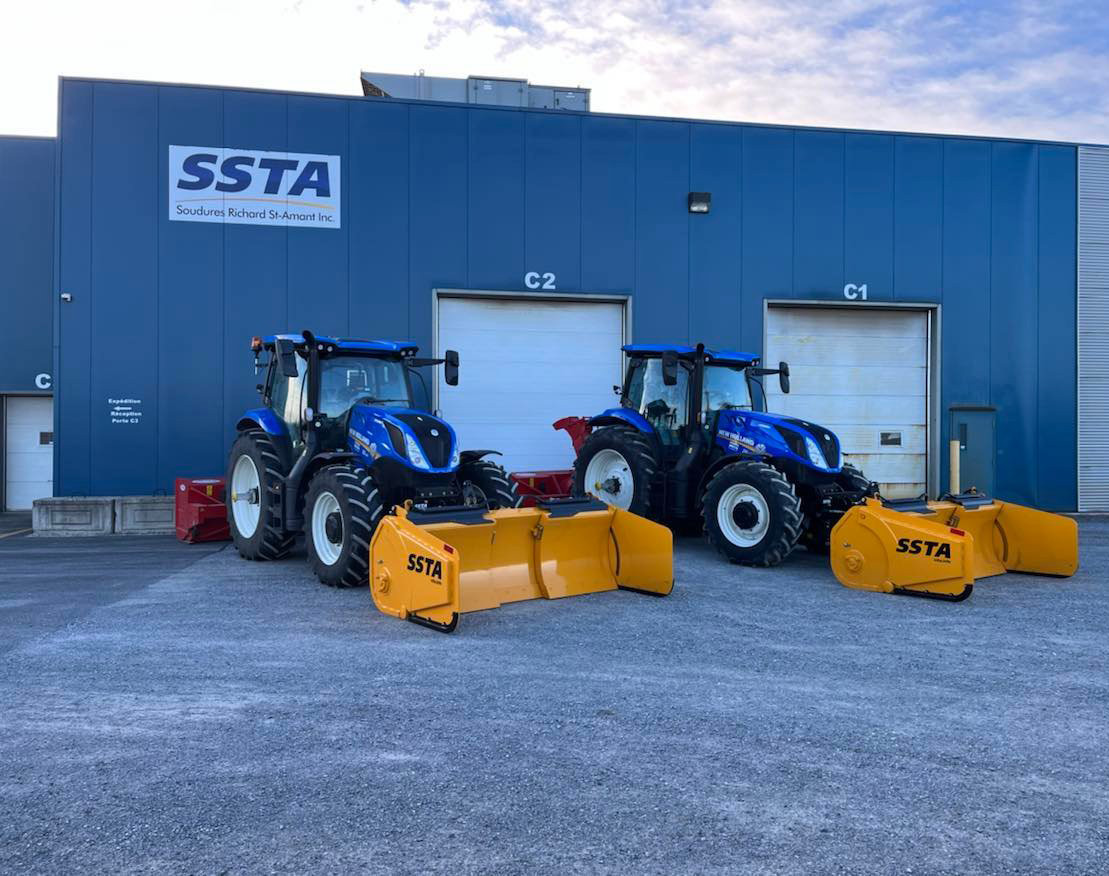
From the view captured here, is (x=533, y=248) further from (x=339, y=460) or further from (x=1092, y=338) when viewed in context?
(x=1092, y=338)

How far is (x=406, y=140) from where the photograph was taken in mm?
13859

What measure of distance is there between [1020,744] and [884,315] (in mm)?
12761

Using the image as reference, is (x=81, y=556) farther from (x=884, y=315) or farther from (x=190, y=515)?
(x=884, y=315)

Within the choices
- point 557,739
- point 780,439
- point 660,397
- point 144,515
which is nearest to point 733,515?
point 780,439

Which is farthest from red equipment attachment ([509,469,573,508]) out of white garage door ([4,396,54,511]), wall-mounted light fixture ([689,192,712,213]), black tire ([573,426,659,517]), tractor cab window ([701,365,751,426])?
white garage door ([4,396,54,511])

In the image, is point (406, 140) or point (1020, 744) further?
point (406, 140)

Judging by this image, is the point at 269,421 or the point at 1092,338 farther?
the point at 1092,338

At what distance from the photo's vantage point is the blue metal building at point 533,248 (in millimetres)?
13062

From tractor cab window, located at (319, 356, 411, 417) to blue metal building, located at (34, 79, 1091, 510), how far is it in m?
4.88

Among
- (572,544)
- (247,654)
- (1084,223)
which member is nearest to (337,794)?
(247,654)

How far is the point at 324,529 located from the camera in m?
7.87

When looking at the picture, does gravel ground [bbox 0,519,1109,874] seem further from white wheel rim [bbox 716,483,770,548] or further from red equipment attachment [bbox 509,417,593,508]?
red equipment attachment [bbox 509,417,593,508]

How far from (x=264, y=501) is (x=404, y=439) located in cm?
200

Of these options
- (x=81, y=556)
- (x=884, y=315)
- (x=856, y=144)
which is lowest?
(x=81, y=556)
